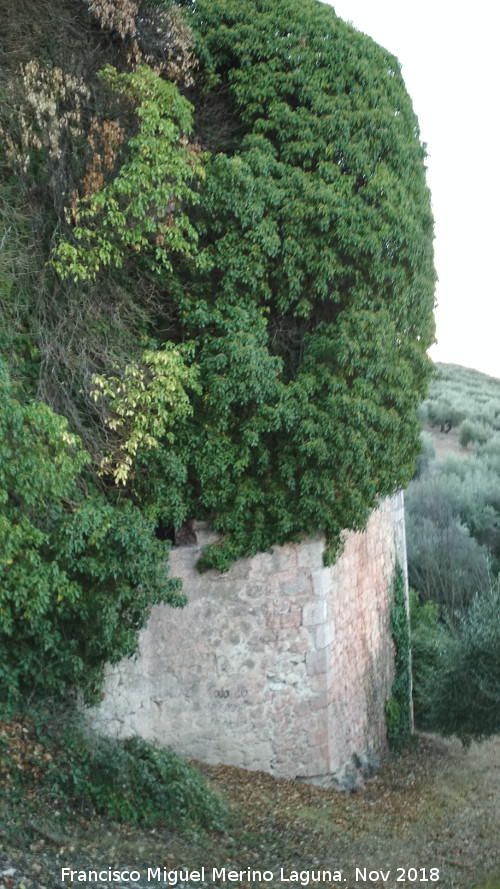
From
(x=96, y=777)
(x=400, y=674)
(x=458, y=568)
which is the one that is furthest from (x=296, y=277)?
(x=458, y=568)

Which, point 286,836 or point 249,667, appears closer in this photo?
point 286,836

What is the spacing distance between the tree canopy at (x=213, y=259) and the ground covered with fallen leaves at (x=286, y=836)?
2.59 metres

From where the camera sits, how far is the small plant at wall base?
15.9 meters

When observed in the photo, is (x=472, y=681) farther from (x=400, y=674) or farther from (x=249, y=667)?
(x=249, y=667)

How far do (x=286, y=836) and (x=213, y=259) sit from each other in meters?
7.21

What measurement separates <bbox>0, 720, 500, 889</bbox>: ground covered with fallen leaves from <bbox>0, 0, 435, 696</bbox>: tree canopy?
259 centimetres

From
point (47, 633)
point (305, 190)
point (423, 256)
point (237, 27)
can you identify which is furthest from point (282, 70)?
point (47, 633)

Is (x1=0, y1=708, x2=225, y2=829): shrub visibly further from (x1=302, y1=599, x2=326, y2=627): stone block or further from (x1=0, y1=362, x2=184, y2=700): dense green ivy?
(x1=302, y1=599, x2=326, y2=627): stone block

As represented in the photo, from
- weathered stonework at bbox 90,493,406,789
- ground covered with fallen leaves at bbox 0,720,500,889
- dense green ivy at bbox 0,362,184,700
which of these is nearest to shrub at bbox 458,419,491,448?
ground covered with fallen leaves at bbox 0,720,500,889

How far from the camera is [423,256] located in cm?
1324

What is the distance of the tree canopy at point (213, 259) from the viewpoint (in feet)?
35.9

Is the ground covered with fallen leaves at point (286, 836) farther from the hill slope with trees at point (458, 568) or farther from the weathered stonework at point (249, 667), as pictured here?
the hill slope with trees at point (458, 568)

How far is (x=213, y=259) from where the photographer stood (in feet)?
38.9

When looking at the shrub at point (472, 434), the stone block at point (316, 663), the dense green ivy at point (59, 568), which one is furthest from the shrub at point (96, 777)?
the shrub at point (472, 434)
